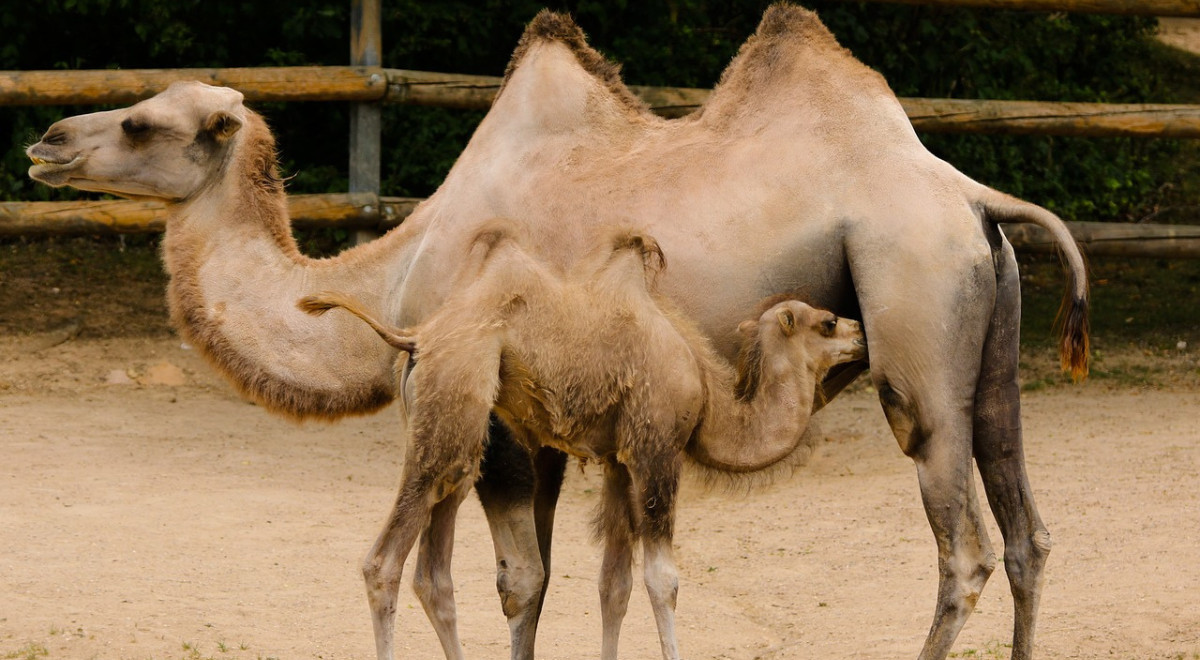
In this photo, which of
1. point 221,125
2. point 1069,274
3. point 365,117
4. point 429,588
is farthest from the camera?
point 365,117

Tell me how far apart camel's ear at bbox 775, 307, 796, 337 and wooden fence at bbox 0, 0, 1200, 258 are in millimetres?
5283

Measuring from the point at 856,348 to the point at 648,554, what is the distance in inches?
41.0

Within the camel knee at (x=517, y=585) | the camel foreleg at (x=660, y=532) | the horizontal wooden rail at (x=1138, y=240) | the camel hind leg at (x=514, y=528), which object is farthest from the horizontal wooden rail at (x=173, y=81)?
the camel foreleg at (x=660, y=532)

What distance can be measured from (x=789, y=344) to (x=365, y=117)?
5.66 metres

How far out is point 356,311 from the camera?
16.3ft

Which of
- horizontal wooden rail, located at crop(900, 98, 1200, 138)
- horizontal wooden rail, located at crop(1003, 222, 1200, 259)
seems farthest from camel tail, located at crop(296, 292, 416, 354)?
horizontal wooden rail, located at crop(1003, 222, 1200, 259)

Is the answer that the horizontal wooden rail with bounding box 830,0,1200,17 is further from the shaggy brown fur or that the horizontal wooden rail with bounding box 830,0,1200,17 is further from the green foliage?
the shaggy brown fur

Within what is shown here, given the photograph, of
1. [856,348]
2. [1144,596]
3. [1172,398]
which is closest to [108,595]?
[856,348]

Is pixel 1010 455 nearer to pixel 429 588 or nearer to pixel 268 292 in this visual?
pixel 429 588

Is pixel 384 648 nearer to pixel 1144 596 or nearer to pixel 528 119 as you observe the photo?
pixel 528 119

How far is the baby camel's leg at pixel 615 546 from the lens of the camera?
16.7 feet

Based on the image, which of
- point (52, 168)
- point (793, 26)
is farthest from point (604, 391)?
point (52, 168)

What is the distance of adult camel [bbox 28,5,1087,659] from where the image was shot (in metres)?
5.29

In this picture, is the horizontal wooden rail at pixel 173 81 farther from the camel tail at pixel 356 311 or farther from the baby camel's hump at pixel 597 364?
the baby camel's hump at pixel 597 364
